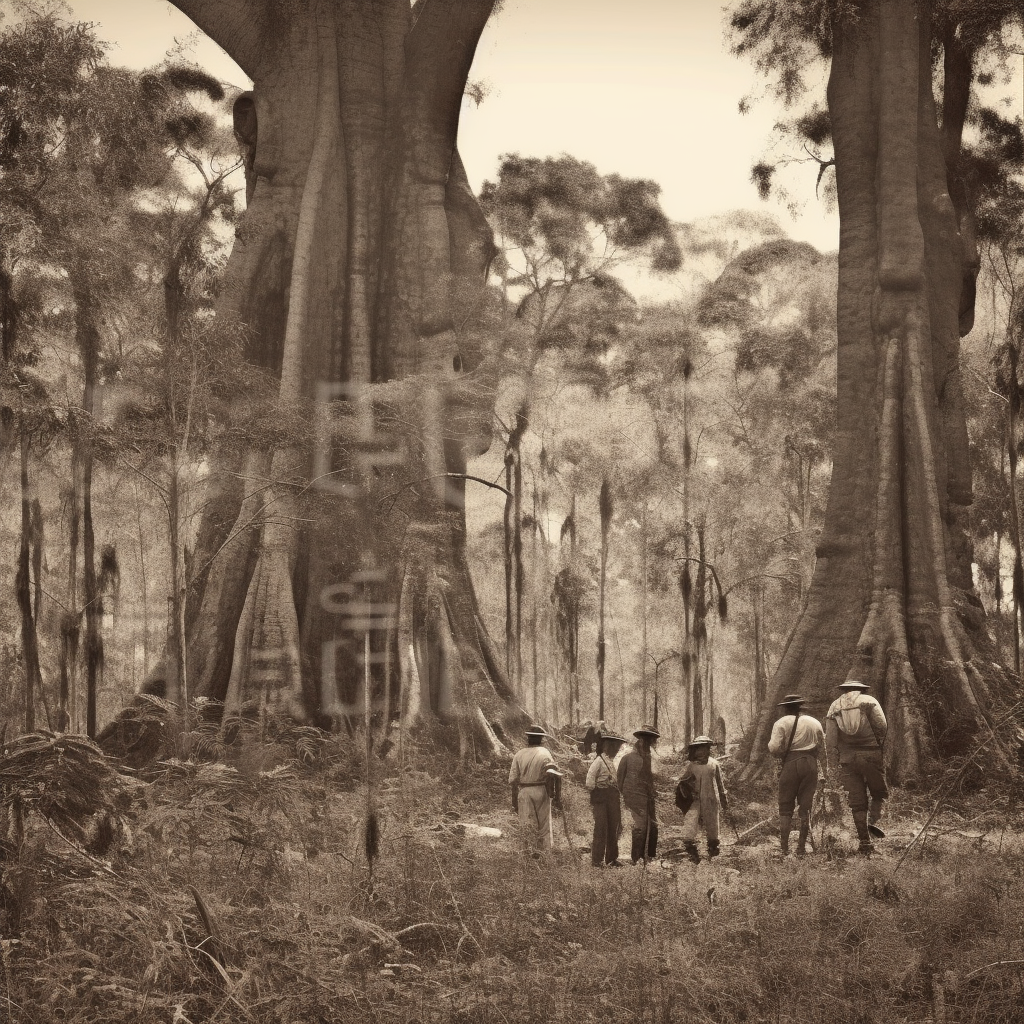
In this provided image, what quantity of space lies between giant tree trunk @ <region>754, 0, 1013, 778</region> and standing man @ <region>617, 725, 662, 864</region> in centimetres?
446

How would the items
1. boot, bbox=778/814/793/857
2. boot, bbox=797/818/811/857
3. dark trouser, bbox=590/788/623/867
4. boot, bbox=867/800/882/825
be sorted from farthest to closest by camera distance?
1. boot, bbox=867/800/882/825
2. dark trouser, bbox=590/788/623/867
3. boot, bbox=778/814/793/857
4. boot, bbox=797/818/811/857

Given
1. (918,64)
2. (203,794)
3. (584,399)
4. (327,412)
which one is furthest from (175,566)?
(584,399)

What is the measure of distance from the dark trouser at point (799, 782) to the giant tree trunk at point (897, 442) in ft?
12.5

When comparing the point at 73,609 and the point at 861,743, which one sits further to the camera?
the point at 73,609

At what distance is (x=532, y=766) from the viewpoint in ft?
35.2

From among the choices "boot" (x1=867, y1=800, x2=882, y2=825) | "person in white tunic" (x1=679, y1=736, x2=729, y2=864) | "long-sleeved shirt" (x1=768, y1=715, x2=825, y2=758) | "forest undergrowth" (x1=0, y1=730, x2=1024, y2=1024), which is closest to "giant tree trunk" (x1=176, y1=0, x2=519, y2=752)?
"person in white tunic" (x1=679, y1=736, x2=729, y2=864)

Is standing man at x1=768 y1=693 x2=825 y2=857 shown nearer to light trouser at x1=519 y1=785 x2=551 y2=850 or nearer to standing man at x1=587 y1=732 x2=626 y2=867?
standing man at x1=587 y1=732 x2=626 y2=867

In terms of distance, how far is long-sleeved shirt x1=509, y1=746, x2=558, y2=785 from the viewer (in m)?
10.7

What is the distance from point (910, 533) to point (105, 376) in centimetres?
1479

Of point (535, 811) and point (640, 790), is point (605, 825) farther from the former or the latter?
point (535, 811)

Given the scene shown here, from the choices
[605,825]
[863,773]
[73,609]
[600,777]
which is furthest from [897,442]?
[73,609]

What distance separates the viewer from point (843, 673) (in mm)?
14812

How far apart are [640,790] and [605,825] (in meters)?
0.48

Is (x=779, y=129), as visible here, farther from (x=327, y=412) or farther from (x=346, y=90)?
(x=327, y=412)
